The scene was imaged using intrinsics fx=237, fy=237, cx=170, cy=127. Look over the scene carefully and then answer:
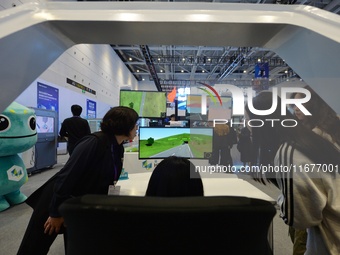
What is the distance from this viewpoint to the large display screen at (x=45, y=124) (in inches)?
210

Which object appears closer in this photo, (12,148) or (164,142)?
(164,142)

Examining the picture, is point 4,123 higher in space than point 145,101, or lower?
lower

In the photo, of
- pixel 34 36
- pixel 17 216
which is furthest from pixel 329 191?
pixel 17 216

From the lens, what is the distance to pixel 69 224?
633 millimetres

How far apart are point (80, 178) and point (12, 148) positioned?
2.50 metres

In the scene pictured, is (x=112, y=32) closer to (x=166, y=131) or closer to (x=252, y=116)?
(x=252, y=116)

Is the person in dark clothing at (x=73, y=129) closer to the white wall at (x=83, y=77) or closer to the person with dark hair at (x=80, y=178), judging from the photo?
the white wall at (x=83, y=77)

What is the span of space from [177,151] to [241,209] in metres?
1.96

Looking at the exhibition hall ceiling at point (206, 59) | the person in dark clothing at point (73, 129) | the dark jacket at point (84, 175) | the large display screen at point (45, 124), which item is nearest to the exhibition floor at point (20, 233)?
the dark jacket at point (84, 175)

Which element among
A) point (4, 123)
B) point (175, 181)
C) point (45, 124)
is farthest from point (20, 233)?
point (45, 124)

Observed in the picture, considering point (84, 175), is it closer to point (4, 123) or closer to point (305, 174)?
point (305, 174)

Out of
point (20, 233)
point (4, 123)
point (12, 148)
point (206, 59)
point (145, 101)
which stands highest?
point (206, 59)

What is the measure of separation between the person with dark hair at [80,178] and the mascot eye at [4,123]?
217 centimetres

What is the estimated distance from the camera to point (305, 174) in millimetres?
956
